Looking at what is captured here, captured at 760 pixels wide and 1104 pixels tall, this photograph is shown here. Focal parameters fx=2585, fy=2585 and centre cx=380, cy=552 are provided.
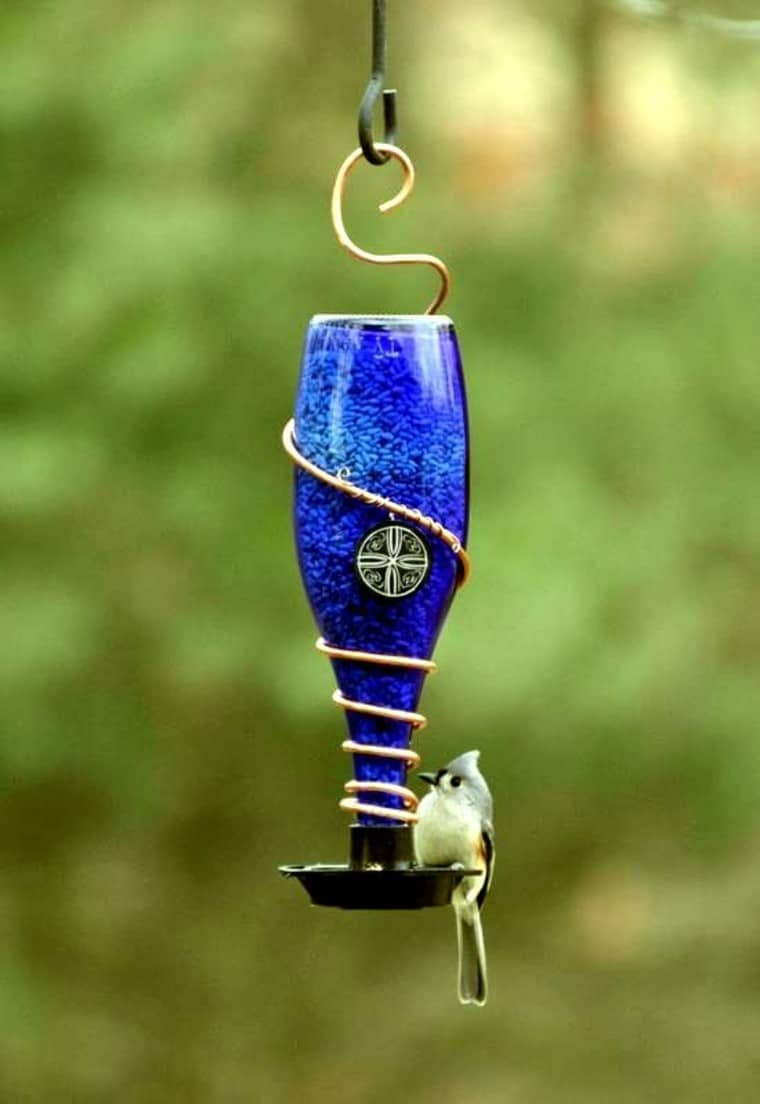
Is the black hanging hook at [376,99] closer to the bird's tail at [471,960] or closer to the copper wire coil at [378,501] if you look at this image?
the copper wire coil at [378,501]

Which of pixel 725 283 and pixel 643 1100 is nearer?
pixel 725 283

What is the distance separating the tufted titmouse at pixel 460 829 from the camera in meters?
3.76

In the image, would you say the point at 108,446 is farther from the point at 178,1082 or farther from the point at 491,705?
the point at 178,1082

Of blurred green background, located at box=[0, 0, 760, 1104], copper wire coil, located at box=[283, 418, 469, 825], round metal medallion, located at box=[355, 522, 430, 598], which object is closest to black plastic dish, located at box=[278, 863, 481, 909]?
copper wire coil, located at box=[283, 418, 469, 825]

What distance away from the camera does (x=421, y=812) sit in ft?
12.5

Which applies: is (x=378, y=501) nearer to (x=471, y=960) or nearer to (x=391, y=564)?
(x=391, y=564)

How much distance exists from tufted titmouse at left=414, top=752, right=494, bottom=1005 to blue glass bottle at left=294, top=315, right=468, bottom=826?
0.09 metres

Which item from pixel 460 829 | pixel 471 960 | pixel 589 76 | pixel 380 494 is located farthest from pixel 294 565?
pixel 380 494

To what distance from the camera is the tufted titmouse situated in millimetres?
3760

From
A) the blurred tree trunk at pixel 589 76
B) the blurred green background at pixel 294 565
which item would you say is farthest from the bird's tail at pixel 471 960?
the blurred tree trunk at pixel 589 76

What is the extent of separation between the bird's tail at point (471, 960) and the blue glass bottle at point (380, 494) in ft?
1.63

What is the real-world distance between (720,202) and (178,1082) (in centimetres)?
363

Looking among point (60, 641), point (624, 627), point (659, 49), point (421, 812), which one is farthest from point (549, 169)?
point (421, 812)

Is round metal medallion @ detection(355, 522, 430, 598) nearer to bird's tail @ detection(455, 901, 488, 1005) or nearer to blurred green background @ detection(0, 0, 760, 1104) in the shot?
bird's tail @ detection(455, 901, 488, 1005)
